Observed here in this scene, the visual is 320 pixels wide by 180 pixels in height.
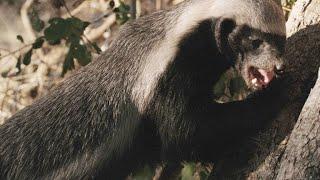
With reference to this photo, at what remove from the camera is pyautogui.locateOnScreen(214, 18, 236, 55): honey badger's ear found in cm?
411

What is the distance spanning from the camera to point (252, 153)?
3.64 meters

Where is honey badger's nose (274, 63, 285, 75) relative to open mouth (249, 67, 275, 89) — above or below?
above

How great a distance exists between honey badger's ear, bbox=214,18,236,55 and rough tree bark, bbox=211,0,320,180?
396 mm

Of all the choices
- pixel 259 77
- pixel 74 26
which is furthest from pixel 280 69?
pixel 74 26

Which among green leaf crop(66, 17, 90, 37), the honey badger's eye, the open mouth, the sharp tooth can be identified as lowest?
the sharp tooth

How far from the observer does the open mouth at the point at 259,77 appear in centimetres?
395

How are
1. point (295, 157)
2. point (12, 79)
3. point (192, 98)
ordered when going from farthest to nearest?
point (12, 79) < point (192, 98) < point (295, 157)

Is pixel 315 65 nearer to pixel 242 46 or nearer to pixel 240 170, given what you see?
pixel 242 46

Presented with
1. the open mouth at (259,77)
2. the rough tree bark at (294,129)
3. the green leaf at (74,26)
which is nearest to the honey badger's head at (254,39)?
the open mouth at (259,77)

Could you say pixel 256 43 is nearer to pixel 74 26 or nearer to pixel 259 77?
pixel 259 77

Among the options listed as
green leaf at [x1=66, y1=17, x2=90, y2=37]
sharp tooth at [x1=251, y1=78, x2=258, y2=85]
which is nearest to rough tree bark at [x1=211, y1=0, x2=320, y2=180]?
sharp tooth at [x1=251, y1=78, x2=258, y2=85]

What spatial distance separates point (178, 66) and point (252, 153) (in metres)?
0.85

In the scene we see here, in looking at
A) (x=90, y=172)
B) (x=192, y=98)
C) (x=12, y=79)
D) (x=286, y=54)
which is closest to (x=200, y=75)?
(x=192, y=98)

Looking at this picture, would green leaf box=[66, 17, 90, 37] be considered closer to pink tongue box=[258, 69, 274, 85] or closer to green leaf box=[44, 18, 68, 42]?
green leaf box=[44, 18, 68, 42]
